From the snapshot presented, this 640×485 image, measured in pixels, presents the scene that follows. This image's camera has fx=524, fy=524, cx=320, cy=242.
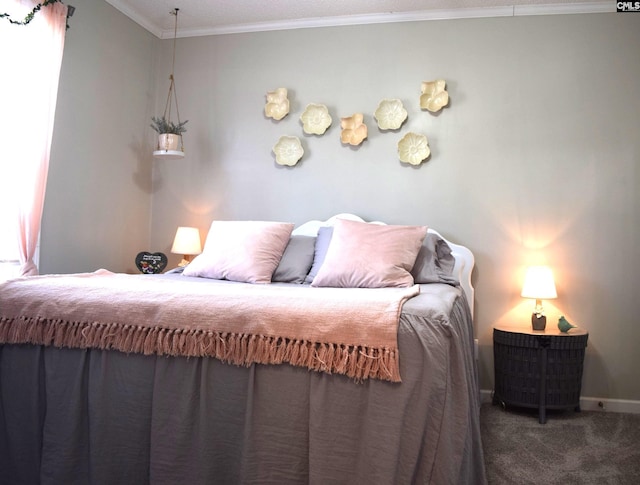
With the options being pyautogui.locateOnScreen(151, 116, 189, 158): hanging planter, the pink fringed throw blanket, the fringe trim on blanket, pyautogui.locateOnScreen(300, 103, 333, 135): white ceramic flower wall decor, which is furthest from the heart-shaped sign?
the fringe trim on blanket

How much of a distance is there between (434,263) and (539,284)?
681mm

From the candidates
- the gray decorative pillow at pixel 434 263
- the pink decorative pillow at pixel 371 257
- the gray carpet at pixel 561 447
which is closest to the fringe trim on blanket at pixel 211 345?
the gray carpet at pixel 561 447

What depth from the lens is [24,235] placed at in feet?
9.39

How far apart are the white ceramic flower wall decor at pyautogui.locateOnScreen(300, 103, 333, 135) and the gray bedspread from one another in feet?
6.68

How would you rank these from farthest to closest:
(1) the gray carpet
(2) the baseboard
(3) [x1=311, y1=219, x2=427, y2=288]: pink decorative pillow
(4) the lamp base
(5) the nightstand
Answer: (2) the baseboard < (4) the lamp base < (5) the nightstand < (3) [x1=311, y1=219, x2=427, y2=288]: pink decorative pillow < (1) the gray carpet

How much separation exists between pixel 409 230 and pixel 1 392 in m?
2.08

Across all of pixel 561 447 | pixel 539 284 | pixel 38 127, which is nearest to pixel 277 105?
pixel 38 127

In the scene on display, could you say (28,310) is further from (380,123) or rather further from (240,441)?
(380,123)

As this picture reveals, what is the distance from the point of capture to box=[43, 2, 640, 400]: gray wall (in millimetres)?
3293

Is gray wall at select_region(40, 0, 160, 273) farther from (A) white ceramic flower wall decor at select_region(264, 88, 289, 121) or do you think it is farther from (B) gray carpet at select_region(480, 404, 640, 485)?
(B) gray carpet at select_region(480, 404, 640, 485)

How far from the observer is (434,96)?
11.6 ft

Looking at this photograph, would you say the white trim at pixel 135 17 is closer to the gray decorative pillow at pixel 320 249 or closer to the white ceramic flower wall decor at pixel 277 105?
the white ceramic flower wall decor at pixel 277 105

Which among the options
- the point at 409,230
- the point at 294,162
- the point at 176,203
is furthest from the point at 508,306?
the point at 176,203

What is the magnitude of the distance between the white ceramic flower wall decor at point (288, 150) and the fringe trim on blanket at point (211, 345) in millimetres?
2197
